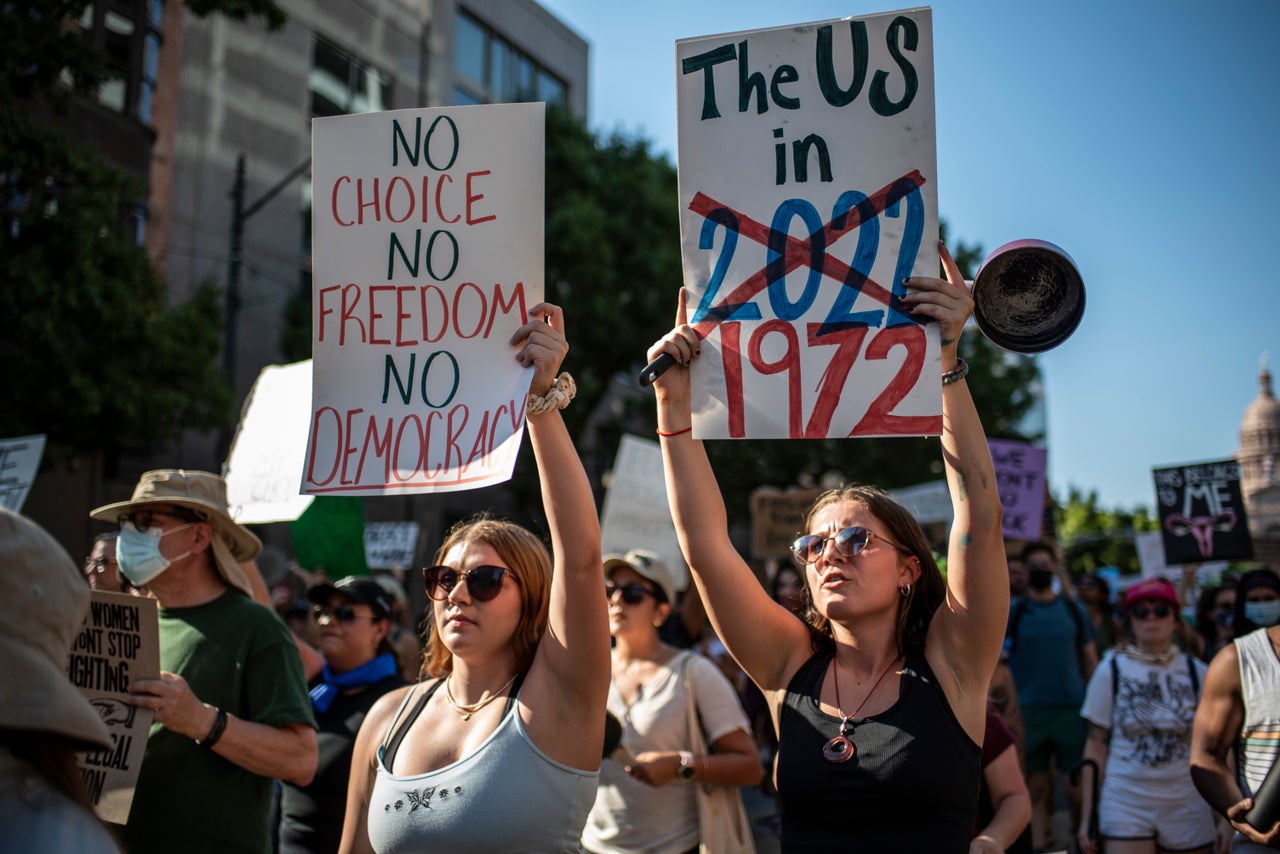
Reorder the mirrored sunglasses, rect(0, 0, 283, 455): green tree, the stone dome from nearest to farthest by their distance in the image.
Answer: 1. the mirrored sunglasses
2. rect(0, 0, 283, 455): green tree
3. the stone dome

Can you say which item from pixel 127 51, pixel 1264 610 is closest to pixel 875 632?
pixel 1264 610

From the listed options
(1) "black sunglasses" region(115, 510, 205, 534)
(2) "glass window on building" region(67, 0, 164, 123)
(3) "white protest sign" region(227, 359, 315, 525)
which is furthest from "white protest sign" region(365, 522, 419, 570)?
(1) "black sunglasses" region(115, 510, 205, 534)

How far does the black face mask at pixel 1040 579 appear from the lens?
26.5 feet

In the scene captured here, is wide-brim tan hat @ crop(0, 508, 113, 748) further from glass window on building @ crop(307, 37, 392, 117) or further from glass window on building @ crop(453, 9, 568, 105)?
glass window on building @ crop(453, 9, 568, 105)

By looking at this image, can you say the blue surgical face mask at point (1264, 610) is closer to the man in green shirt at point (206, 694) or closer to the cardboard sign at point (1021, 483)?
the cardboard sign at point (1021, 483)

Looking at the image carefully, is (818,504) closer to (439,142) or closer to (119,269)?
(439,142)

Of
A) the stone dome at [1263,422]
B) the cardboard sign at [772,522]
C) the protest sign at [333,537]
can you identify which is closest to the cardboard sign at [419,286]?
the protest sign at [333,537]

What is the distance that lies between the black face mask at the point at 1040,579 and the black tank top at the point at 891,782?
19.2ft

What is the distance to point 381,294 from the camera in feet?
10.6

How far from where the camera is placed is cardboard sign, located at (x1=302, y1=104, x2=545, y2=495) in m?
3.00

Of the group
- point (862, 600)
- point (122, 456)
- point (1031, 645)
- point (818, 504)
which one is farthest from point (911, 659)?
point (122, 456)

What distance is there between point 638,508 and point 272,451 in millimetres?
4895

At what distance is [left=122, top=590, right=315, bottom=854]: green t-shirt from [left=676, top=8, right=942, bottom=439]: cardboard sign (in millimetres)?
1584

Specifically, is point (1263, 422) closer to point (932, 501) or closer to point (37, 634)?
point (932, 501)
